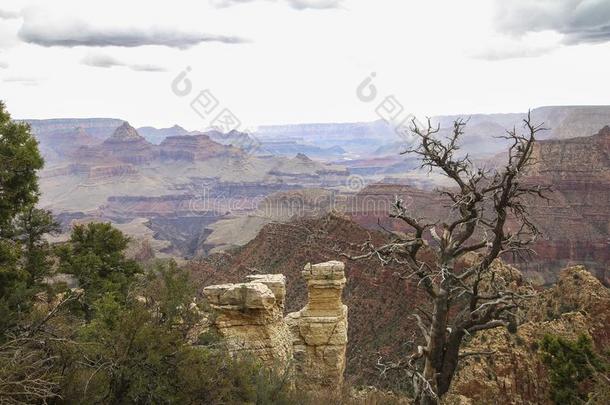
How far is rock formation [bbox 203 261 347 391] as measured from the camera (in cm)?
1873

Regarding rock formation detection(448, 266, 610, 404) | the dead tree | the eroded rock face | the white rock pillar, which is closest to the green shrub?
rock formation detection(448, 266, 610, 404)

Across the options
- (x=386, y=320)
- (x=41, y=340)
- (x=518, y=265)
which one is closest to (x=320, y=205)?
(x=518, y=265)

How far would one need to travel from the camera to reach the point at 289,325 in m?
22.8

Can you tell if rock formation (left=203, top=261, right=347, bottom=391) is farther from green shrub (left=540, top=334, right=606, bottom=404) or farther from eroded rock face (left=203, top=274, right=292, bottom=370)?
green shrub (left=540, top=334, right=606, bottom=404)

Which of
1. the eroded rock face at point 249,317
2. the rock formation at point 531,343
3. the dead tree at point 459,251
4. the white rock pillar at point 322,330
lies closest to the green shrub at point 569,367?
the rock formation at point 531,343

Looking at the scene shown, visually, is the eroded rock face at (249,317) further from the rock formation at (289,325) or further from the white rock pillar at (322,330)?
the white rock pillar at (322,330)

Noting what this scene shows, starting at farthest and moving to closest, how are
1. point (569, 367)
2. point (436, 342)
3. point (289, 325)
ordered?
point (289, 325) → point (569, 367) → point (436, 342)

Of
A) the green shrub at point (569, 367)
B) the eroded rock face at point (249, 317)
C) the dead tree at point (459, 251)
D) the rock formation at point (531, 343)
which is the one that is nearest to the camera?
the dead tree at point (459, 251)

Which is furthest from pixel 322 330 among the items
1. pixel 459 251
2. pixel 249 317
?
pixel 459 251

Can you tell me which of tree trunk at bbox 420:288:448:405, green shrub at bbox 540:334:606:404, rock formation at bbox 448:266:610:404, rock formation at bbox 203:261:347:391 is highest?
tree trunk at bbox 420:288:448:405

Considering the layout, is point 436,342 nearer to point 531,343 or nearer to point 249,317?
point 249,317

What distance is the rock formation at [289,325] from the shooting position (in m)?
18.7

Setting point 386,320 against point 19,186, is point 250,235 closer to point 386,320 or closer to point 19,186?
point 386,320

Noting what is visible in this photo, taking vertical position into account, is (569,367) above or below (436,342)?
below
